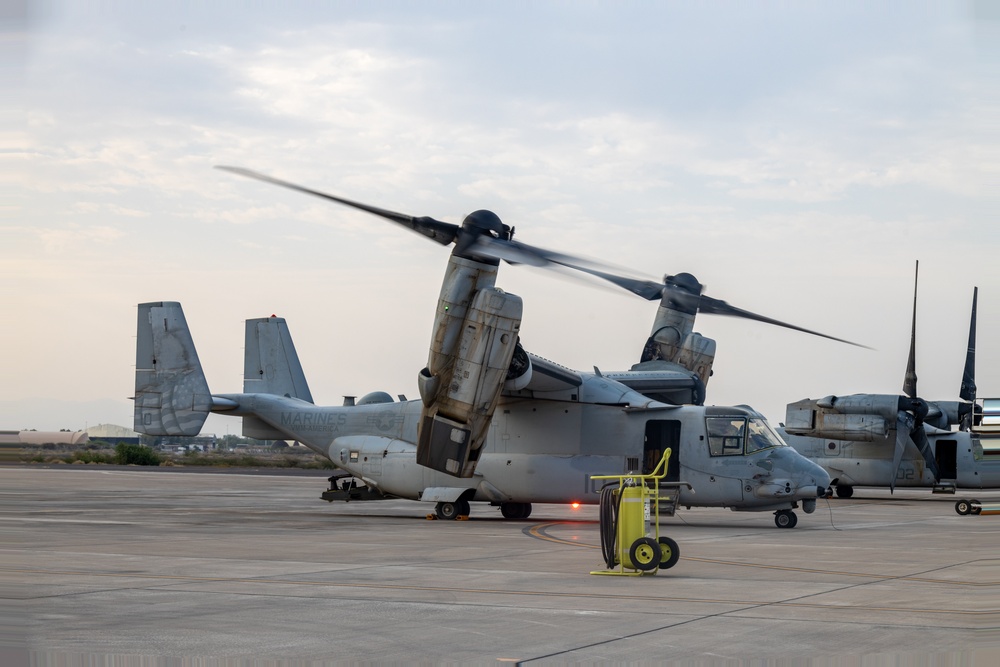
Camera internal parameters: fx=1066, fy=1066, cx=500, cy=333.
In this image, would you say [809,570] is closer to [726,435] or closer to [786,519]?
[786,519]

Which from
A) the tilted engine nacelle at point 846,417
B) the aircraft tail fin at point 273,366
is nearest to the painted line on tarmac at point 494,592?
the aircraft tail fin at point 273,366

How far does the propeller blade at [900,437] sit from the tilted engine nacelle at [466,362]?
878 inches

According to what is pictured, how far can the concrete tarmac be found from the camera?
28.0 feet

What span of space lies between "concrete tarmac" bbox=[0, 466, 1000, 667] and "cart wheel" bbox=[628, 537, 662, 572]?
1.37ft

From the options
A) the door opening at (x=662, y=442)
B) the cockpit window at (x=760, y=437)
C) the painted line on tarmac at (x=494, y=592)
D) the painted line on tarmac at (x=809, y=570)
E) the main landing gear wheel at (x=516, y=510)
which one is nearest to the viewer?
the painted line on tarmac at (x=494, y=592)

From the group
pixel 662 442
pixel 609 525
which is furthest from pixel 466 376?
pixel 609 525

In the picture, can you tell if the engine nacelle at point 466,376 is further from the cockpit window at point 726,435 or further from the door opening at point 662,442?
the cockpit window at point 726,435

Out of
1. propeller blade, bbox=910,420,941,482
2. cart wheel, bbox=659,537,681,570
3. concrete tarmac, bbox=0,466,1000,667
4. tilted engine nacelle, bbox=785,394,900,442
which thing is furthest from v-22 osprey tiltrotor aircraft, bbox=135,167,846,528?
propeller blade, bbox=910,420,941,482

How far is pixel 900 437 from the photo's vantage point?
131 ft

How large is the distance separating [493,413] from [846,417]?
72.1 ft

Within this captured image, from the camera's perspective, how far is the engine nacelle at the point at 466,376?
22547 mm

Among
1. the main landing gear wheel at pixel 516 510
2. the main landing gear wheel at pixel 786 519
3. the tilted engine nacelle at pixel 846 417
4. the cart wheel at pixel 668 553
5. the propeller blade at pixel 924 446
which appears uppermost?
the tilted engine nacelle at pixel 846 417

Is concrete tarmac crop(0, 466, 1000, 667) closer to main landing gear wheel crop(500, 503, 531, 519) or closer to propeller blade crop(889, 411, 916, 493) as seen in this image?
main landing gear wheel crop(500, 503, 531, 519)

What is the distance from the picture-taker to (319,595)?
11641 millimetres
